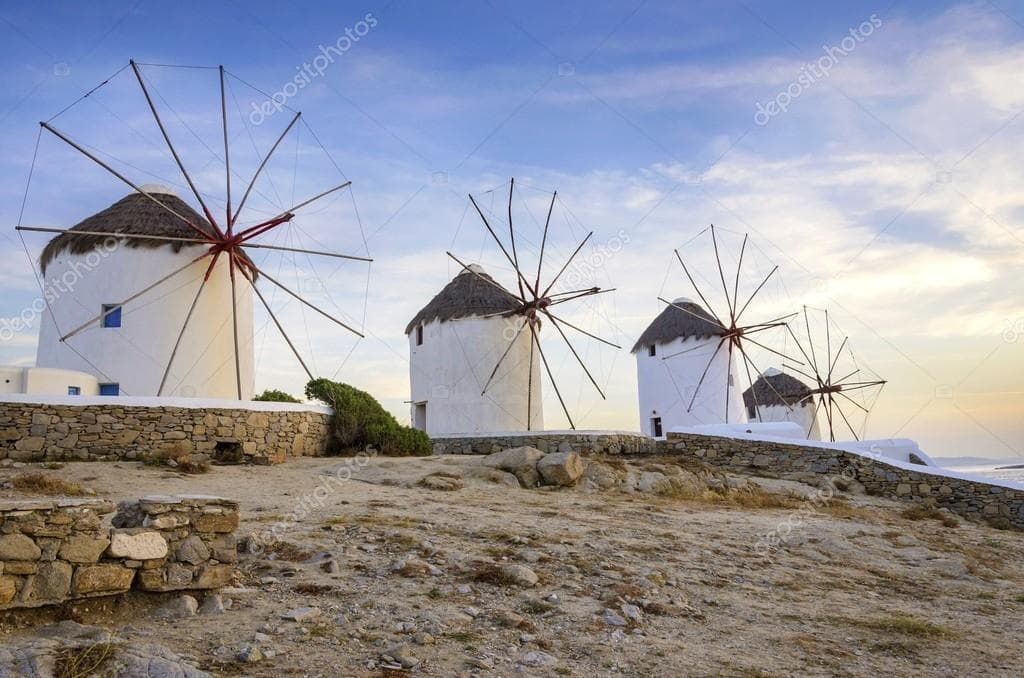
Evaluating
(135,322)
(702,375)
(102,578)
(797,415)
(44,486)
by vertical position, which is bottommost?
(102,578)

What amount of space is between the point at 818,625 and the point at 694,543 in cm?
242

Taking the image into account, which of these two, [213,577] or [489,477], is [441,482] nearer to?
[489,477]

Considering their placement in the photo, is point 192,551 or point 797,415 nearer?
point 192,551

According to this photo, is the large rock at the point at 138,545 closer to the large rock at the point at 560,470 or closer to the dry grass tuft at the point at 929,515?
the large rock at the point at 560,470

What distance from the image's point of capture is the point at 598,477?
515 inches

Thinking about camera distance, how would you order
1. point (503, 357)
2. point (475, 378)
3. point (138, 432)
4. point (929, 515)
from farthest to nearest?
point (475, 378)
point (503, 357)
point (929, 515)
point (138, 432)

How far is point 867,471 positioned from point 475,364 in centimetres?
1214

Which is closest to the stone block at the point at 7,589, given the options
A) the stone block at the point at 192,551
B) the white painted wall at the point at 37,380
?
the stone block at the point at 192,551

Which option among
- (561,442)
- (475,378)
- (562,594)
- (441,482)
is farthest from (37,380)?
(562,594)

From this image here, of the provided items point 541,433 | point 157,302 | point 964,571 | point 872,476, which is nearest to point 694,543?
point 964,571

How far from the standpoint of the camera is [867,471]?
596 inches

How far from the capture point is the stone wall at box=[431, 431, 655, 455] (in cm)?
1792

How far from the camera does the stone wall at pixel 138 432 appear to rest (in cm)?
1198

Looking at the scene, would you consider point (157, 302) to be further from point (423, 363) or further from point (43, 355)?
point (423, 363)
